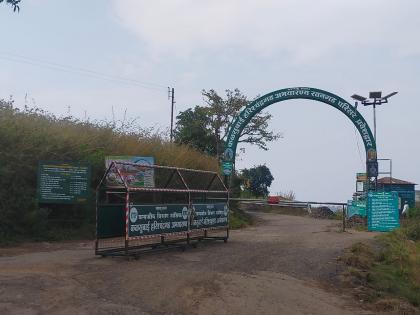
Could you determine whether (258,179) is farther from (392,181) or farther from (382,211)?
(382,211)

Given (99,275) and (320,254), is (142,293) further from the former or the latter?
(320,254)

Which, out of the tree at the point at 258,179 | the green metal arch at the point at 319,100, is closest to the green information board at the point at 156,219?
the green metal arch at the point at 319,100

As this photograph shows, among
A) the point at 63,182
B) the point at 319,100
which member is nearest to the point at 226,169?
the point at 319,100

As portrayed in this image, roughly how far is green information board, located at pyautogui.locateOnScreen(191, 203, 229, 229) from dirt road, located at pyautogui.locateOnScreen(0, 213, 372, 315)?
1.20 meters

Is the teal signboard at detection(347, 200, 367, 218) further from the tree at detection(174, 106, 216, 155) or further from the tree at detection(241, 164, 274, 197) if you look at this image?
the tree at detection(241, 164, 274, 197)

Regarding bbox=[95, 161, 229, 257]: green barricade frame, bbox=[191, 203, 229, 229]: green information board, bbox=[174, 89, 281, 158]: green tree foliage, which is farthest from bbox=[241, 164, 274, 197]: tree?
bbox=[191, 203, 229, 229]: green information board

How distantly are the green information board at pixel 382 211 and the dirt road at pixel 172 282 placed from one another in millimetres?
8807

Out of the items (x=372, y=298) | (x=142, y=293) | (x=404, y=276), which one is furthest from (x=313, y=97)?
(x=142, y=293)

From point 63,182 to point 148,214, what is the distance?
5.28 meters

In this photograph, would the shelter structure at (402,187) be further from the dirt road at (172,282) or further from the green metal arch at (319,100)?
the dirt road at (172,282)

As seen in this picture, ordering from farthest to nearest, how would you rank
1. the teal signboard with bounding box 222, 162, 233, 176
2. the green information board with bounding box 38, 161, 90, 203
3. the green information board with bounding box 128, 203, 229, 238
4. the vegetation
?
the teal signboard with bounding box 222, 162, 233, 176 < the green information board with bounding box 38, 161, 90, 203 < the green information board with bounding box 128, 203, 229, 238 < the vegetation

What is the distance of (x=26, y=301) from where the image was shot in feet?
29.2

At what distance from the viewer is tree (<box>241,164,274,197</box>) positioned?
166 ft

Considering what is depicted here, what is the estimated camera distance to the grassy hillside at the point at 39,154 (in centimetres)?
1711
